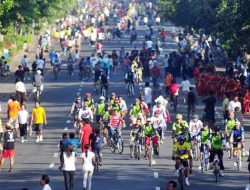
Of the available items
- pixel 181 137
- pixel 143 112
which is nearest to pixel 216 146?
pixel 181 137

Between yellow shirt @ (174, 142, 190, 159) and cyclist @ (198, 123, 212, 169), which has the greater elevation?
cyclist @ (198, 123, 212, 169)

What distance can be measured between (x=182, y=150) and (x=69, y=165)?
12.2 feet

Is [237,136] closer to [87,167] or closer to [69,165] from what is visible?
[87,167]

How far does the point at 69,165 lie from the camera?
110ft

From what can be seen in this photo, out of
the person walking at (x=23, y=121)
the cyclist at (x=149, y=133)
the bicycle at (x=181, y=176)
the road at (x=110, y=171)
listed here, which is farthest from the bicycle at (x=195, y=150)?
the person walking at (x=23, y=121)

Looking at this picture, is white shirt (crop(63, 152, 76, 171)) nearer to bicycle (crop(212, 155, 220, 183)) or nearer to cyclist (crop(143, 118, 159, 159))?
bicycle (crop(212, 155, 220, 183))

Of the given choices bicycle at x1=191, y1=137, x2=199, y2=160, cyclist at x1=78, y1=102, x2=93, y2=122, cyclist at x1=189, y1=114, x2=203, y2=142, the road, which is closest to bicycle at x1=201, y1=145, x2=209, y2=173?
the road

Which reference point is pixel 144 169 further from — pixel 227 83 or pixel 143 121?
pixel 227 83

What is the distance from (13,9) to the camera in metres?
67.4

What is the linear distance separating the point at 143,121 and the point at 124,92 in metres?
20.9

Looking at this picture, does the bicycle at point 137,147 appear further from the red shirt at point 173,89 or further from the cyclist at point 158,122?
the red shirt at point 173,89

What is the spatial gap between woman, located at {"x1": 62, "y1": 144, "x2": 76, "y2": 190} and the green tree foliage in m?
23.8

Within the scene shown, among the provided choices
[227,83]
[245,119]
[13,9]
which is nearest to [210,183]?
[245,119]

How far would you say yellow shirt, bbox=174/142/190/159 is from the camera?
118 feet
